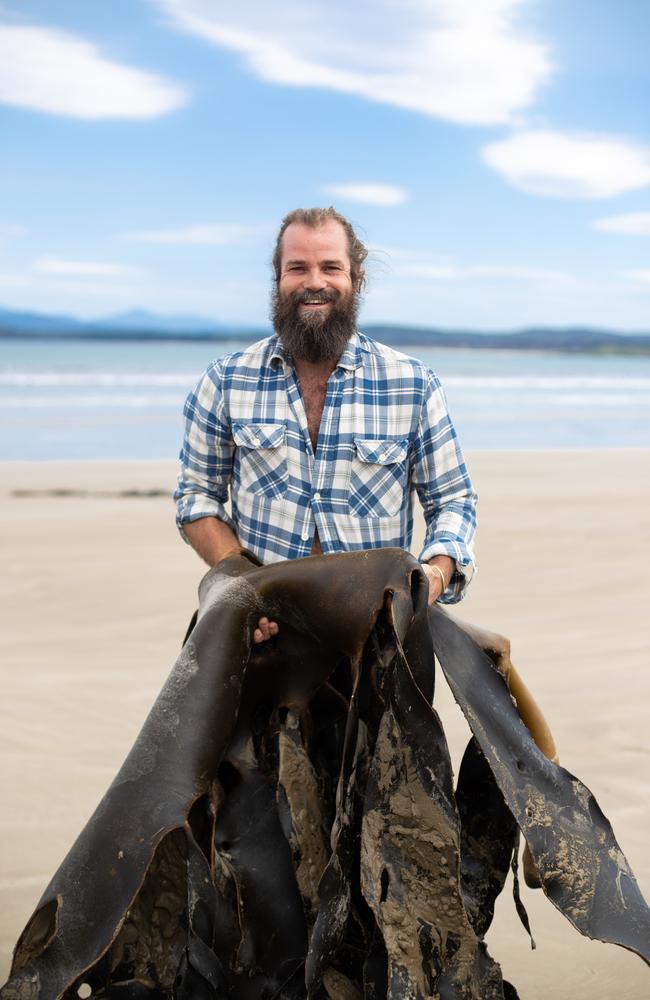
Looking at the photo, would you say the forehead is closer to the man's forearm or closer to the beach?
the man's forearm

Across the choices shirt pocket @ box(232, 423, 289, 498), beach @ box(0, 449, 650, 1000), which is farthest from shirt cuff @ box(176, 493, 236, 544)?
beach @ box(0, 449, 650, 1000)

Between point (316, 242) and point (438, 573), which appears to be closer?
point (438, 573)

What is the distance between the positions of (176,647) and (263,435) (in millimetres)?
3390

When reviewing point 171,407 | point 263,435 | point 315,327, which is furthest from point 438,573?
point 171,407

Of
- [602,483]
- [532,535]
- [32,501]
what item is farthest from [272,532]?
[602,483]

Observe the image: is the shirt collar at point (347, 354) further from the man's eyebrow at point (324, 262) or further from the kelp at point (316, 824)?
the kelp at point (316, 824)

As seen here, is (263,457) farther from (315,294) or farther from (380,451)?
(315,294)

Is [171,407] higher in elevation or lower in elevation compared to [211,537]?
lower

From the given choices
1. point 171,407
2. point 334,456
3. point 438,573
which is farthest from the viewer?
point 171,407

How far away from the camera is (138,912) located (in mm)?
2607

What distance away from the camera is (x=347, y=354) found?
309 cm

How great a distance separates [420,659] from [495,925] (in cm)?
132

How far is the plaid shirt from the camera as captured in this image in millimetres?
3018

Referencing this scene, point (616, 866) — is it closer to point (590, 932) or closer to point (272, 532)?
point (590, 932)
